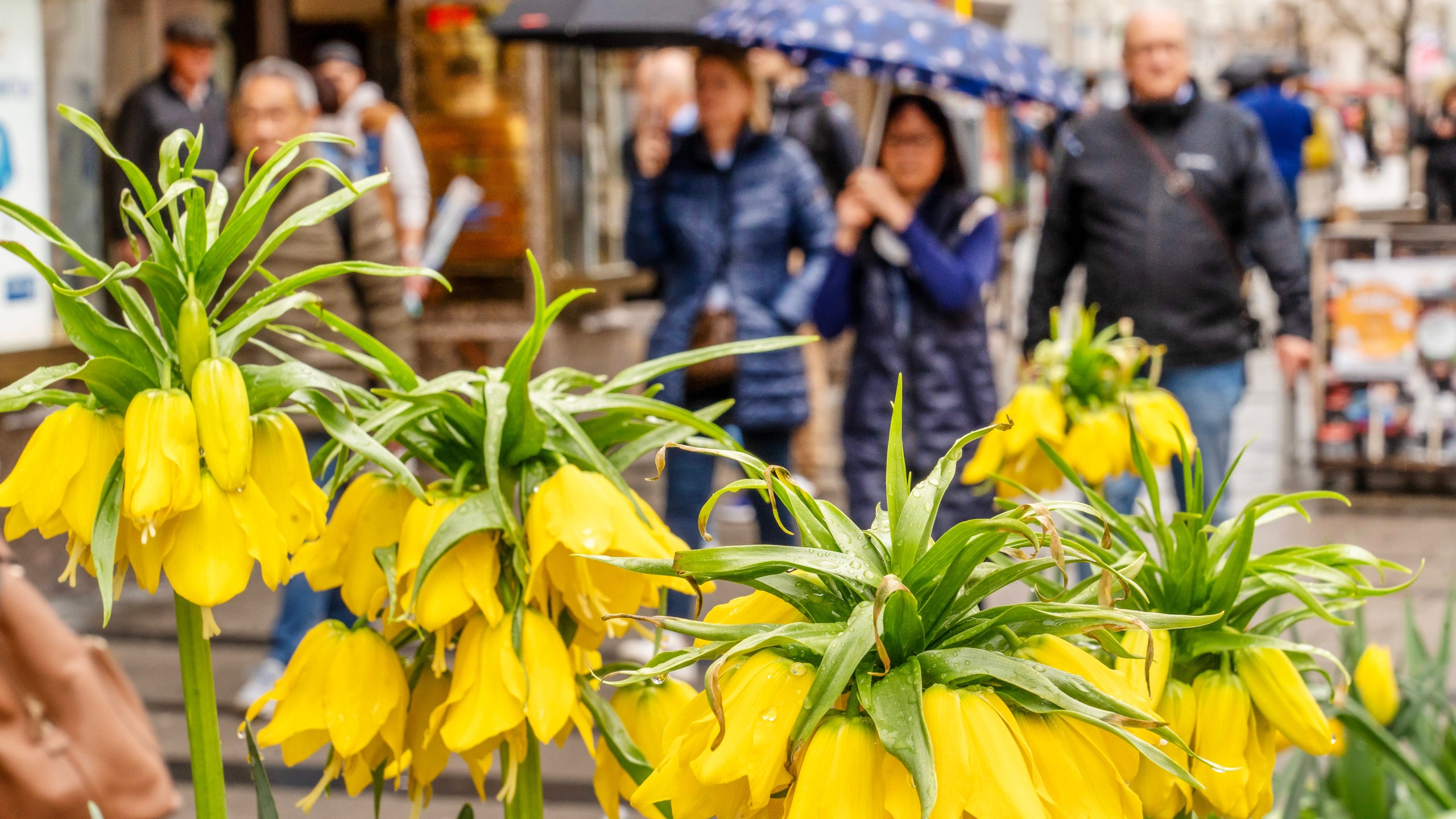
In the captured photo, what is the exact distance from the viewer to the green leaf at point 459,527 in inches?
42.8

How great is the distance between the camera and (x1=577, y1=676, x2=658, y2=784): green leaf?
1.22 metres

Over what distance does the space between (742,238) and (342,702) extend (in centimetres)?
395

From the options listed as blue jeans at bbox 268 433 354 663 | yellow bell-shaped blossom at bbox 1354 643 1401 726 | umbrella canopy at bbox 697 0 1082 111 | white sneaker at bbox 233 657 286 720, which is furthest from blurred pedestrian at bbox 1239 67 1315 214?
yellow bell-shaped blossom at bbox 1354 643 1401 726

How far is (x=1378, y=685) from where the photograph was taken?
2.28 m

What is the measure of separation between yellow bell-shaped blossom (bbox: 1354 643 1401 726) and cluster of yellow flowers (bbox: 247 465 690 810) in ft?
4.54

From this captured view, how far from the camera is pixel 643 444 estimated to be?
1236 mm

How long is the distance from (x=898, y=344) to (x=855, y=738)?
3.86 m

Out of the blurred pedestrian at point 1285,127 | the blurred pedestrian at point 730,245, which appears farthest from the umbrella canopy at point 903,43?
the blurred pedestrian at point 1285,127

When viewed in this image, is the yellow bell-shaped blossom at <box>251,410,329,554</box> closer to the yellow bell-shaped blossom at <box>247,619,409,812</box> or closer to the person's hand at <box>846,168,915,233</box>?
the yellow bell-shaped blossom at <box>247,619,409,812</box>

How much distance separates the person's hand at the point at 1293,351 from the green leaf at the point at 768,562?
440cm

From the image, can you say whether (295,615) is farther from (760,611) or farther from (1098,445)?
(760,611)

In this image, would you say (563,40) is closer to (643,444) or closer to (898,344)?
(898,344)

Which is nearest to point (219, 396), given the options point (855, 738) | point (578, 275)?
point (855, 738)

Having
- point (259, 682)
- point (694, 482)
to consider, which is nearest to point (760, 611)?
point (694, 482)
